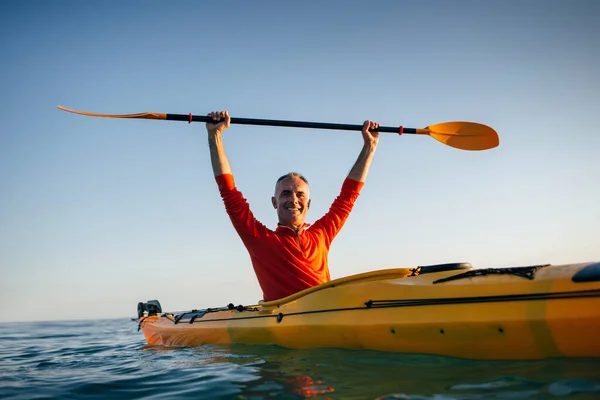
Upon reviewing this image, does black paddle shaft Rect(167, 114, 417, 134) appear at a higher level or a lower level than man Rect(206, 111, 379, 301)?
higher

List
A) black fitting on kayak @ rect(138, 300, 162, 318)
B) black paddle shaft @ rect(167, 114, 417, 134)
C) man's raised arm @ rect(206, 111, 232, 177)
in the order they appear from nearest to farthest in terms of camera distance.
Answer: man's raised arm @ rect(206, 111, 232, 177) < black paddle shaft @ rect(167, 114, 417, 134) < black fitting on kayak @ rect(138, 300, 162, 318)

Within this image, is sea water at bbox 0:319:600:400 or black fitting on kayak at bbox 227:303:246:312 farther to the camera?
black fitting on kayak at bbox 227:303:246:312

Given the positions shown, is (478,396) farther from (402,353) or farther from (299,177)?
(299,177)

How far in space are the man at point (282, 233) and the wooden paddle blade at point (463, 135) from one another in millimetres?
2743

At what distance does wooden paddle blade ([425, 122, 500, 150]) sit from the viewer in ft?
24.5

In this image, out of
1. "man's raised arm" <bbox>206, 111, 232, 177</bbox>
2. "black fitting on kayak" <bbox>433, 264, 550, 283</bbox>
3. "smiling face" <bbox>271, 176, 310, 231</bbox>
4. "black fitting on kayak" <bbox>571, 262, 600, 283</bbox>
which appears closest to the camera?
"black fitting on kayak" <bbox>571, 262, 600, 283</bbox>

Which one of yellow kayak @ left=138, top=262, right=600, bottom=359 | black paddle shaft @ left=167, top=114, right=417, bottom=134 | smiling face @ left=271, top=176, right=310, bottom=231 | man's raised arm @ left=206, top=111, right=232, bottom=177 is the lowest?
yellow kayak @ left=138, top=262, right=600, bottom=359

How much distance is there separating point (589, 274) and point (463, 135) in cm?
487

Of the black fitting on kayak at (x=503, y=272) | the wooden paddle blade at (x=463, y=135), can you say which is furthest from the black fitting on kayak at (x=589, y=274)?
the wooden paddle blade at (x=463, y=135)

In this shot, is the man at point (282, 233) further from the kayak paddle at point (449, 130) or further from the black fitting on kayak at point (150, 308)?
the black fitting on kayak at point (150, 308)

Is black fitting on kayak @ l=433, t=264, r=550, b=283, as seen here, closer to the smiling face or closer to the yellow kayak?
the yellow kayak

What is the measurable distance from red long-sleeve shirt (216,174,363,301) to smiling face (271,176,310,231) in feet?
0.43

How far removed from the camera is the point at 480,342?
3.42 metres

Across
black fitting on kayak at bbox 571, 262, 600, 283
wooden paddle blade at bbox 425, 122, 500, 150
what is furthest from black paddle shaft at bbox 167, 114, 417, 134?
black fitting on kayak at bbox 571, 262, 600, 283
